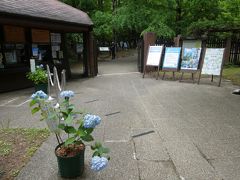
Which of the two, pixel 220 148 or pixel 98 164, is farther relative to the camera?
pixel 220 148

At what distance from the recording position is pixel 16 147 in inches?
169

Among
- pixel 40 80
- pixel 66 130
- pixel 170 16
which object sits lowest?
pixel 40 80

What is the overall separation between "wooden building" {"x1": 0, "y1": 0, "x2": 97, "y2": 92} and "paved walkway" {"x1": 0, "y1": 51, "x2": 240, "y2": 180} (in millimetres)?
1343

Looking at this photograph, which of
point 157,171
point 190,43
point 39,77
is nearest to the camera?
point 157,171

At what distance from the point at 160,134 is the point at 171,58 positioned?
257 inches

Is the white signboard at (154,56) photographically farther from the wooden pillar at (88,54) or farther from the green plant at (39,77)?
the green plant at (39,77)

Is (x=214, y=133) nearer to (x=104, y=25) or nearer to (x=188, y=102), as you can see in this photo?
(x=188, y=102)

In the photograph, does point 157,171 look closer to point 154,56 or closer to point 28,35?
point 154,56

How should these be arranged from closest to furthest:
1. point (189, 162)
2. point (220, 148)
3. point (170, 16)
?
point (189, 162) < point (220, 148) < point (170, 16)

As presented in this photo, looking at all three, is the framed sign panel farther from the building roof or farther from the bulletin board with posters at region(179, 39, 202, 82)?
the building roof

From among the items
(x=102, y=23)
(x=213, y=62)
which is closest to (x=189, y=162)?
(x=213, y=62)

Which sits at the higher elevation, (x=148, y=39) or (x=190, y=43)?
(x=148, y=39)

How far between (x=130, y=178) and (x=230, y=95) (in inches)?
228

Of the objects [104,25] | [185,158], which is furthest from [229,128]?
[104,25]
